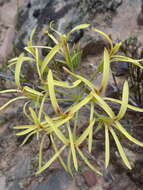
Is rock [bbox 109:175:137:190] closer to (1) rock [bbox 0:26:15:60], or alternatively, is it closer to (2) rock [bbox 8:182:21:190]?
(2) rock [bbox 8:182:21:190]

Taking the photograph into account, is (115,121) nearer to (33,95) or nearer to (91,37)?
(33,95)

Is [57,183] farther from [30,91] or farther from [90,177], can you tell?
[30,91]

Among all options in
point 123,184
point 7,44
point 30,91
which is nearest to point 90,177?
point 123,184

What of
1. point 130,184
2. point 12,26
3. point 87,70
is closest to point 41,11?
point 12,26

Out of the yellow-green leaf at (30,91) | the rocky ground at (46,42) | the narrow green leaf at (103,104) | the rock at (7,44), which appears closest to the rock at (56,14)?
the rocky ground at (46,42)

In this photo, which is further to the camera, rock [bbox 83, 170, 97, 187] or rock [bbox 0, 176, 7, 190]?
rock [bbox 0, 176, 7, 190]

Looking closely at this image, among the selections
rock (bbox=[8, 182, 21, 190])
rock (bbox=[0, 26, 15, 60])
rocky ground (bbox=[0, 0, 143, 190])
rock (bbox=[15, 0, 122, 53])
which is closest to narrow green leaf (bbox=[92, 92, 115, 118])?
rocky ground (bbox=[0, 0, 143, 190])

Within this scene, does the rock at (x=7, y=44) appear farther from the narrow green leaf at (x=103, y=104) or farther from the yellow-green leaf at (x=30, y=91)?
the narrow green leaf at (x=103, y=104)
